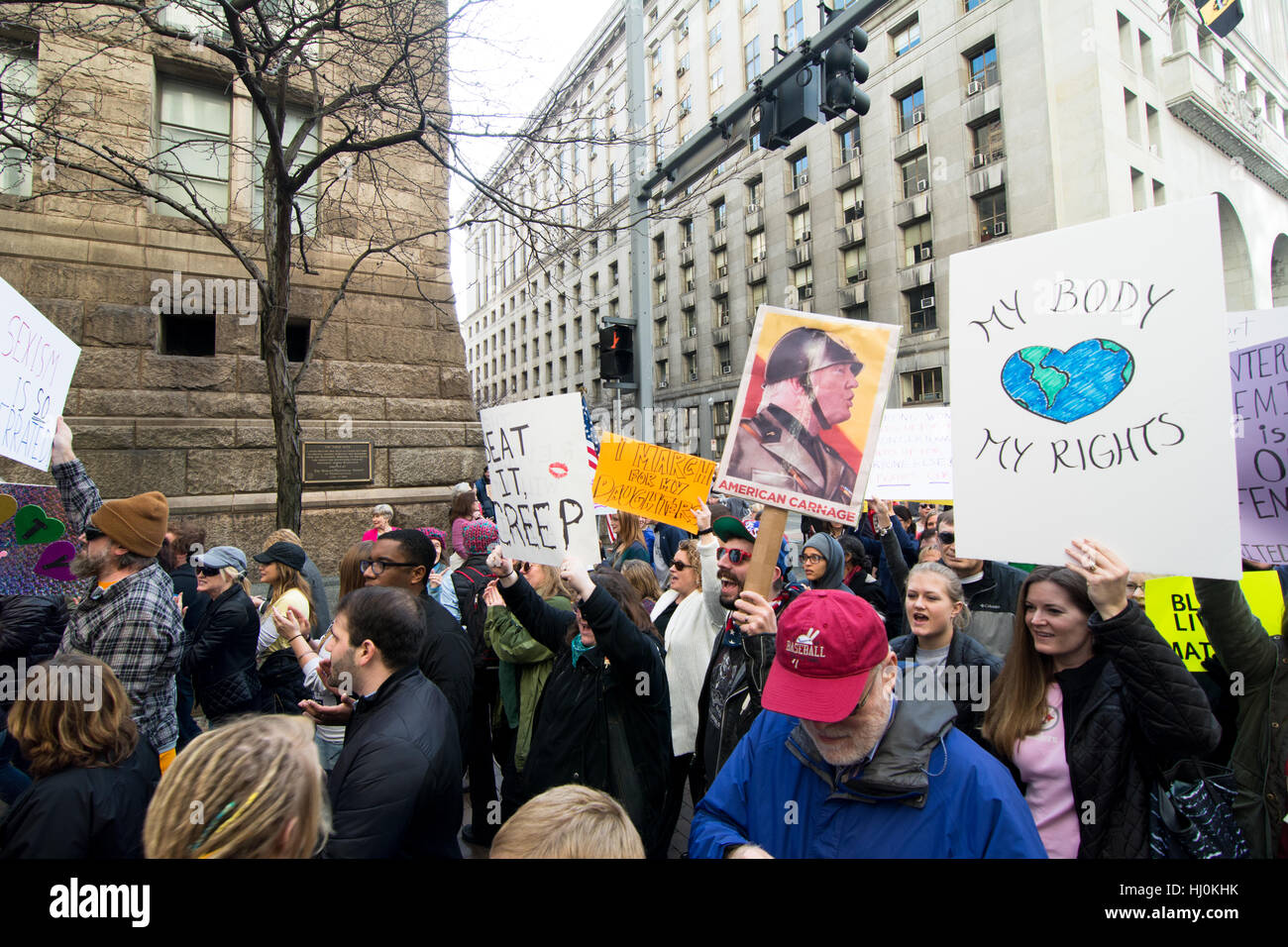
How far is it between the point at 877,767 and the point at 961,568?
223 centimetres

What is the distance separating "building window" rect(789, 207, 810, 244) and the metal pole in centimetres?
2984

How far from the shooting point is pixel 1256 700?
2.21 m

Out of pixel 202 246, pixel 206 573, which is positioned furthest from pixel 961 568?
pixel 202 246

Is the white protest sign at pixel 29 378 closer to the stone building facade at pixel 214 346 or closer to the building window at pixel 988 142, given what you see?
the stone building facade at pixel 214 346

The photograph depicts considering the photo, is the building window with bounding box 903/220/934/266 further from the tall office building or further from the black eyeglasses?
the black eyeglasses

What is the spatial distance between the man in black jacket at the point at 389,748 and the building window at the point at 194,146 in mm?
9489

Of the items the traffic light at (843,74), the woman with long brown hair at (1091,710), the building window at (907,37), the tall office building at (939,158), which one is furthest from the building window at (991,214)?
the woman with long brown hair at (1091,710)

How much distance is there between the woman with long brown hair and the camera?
1896 millimetres

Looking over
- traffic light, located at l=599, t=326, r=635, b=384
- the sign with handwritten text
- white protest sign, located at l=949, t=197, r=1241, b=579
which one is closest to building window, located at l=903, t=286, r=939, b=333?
traffic light, located at l=599, t=326, r=635, b=384

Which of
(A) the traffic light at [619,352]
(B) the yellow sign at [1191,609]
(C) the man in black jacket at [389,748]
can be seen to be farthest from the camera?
(A) the traffic light at [619,352]

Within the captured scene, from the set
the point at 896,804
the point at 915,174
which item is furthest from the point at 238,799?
the point at 915,174

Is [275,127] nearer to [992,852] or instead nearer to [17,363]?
[17,363]

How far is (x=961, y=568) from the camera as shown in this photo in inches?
138

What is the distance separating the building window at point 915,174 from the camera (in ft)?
99.0
